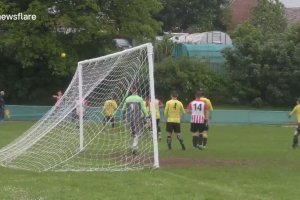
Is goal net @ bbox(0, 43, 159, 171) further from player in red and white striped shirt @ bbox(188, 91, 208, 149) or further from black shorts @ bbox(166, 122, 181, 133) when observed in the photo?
player in red and white striped shirt @ bbox(188, 91, 208, 149)

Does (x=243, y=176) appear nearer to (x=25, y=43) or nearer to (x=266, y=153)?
(x=266, y=153)

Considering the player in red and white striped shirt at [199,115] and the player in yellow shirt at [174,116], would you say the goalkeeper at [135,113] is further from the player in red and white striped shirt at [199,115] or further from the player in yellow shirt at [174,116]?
the player in red and white striped shirt at [199,115]

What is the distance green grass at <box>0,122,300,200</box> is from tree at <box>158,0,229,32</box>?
52023 millimetres

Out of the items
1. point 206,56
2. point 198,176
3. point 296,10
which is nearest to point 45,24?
point 206,56

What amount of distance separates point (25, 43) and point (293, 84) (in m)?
18.7

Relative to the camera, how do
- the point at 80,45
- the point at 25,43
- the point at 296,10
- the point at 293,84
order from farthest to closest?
1. the point at 296,10
2. the point at 293,84
3. the point at 80,45
4. the point at 25,43

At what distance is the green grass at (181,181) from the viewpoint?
35.9ft

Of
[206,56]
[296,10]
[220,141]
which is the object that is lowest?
[220,141]

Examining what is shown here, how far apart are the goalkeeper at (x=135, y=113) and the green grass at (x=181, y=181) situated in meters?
1.00

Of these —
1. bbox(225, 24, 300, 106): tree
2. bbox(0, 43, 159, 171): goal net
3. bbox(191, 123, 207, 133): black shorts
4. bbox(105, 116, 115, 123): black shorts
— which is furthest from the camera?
bbox(225, 24, 300, 106): tree

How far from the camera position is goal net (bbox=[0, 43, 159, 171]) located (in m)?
15.4

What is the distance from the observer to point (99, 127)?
17.3 m

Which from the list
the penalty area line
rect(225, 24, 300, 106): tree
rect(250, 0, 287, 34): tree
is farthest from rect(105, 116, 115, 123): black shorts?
rect(250, 0, 287, 34): tree

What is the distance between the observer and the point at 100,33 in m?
41.9
